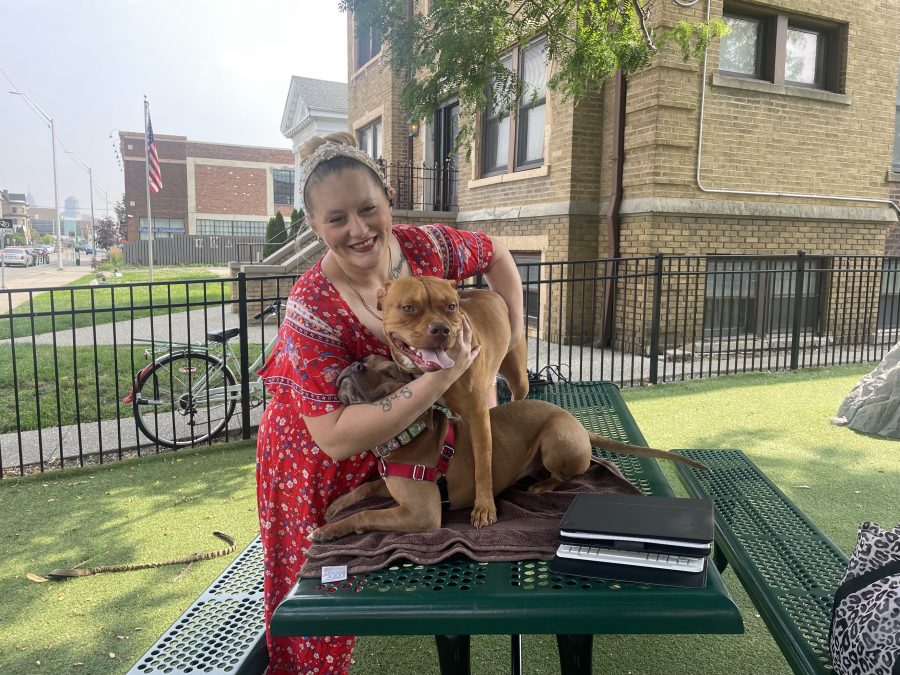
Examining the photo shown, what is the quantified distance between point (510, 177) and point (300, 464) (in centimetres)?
1042

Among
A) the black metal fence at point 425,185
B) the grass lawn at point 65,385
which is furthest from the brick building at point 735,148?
the grass lawn at point 65,385

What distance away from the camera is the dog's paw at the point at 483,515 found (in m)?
1.73

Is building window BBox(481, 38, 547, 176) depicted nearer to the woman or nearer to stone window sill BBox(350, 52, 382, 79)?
stone window sill BBox(350, 52, 382, 79)

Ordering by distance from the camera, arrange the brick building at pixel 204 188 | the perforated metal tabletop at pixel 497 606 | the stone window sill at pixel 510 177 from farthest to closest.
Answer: the brick building at pixel 204 188 → the stone window sill at pixel 510 177 → the perforated metal tabletop at pixel 497 606

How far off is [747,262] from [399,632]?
1028 centimetres

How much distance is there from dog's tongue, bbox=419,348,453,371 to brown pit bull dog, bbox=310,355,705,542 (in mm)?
122

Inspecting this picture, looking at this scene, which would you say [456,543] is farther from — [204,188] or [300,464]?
[204,188]

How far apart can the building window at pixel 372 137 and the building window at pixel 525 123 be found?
6400 millimetres

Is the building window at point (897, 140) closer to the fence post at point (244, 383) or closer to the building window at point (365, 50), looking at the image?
the fence post at point (244, 383)

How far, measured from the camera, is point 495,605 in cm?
137

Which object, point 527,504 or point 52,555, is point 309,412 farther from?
point 52,555

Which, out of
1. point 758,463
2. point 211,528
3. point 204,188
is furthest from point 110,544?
point 204,188

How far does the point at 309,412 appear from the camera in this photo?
179cm

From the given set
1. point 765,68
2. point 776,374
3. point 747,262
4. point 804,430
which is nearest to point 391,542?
point 804,430
